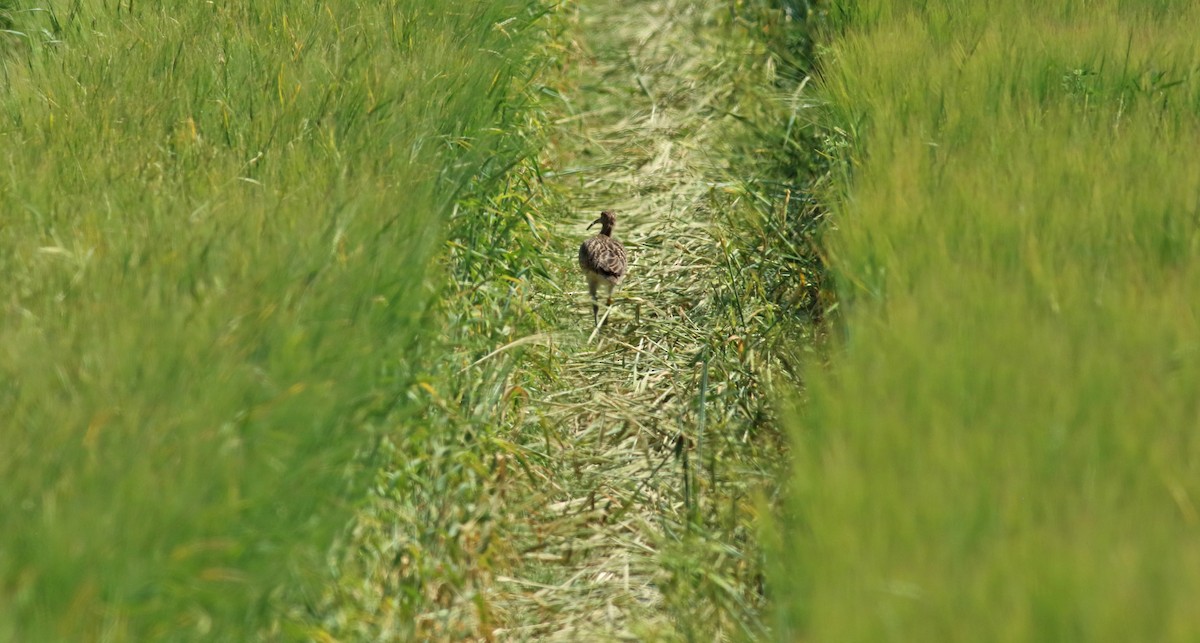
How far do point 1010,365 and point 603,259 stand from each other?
2.15 meters

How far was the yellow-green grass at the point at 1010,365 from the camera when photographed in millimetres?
2408

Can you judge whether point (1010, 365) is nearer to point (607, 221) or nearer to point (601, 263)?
point (601, 263)

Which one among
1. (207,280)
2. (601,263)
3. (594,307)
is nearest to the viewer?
(207,280)

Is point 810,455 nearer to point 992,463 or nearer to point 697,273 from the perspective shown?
point 992,463

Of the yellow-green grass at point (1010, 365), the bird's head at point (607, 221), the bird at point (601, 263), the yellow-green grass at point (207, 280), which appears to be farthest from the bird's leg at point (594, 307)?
the yellow-green grass at point (1010, 365)

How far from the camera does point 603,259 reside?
4.99 meters

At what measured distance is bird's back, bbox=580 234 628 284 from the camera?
4.98 meters

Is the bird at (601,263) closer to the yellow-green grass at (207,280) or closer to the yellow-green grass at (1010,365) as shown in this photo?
the yellow-green grass at (207,280)

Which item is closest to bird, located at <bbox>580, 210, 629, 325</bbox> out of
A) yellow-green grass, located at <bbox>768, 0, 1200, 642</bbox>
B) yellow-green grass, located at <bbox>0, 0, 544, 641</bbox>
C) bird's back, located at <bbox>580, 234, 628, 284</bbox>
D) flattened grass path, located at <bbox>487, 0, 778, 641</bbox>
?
bird's back, located at <bbox>580, 234, 628, 284</bbox>

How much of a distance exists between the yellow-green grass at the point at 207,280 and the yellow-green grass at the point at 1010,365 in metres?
1.10

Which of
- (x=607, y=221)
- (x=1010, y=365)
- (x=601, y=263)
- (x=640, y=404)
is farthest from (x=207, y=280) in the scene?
(x=607, y=221)

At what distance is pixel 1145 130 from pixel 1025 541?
7.11 ft

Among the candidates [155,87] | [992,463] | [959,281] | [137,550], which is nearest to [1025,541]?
[992,463]

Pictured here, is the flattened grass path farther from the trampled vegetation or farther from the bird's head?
the bird's head
